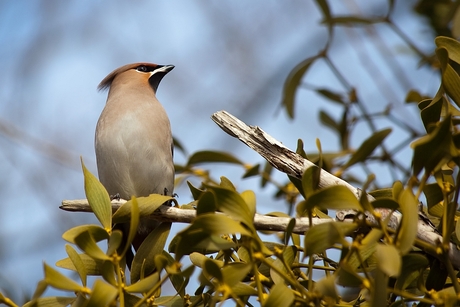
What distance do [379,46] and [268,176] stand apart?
4.56ft

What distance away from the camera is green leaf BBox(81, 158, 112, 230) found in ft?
5.89

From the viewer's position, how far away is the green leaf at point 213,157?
2.96 metres

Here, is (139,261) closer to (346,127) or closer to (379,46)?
(346,127)

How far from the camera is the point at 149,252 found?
202 cm

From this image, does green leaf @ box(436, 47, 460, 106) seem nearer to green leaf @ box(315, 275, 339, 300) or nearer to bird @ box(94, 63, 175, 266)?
green leaf @ box(315, 275, 339, 300)

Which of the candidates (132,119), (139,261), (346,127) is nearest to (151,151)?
(132,119)

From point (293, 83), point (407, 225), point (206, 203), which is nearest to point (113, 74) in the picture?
point (293, 83)

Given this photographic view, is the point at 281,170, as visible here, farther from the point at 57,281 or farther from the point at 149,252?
the point at 57,281

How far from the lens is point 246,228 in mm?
1513

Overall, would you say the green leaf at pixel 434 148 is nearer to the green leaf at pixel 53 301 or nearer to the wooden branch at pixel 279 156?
the wooden branch at pixel 279 156

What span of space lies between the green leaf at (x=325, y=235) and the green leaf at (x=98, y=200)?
65 centimetres

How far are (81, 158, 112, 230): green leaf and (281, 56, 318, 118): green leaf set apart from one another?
148cm

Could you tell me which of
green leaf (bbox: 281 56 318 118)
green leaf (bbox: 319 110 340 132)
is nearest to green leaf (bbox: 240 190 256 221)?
green leaf (bbox: 281 56 318 118)

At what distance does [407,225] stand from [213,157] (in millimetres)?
1702
